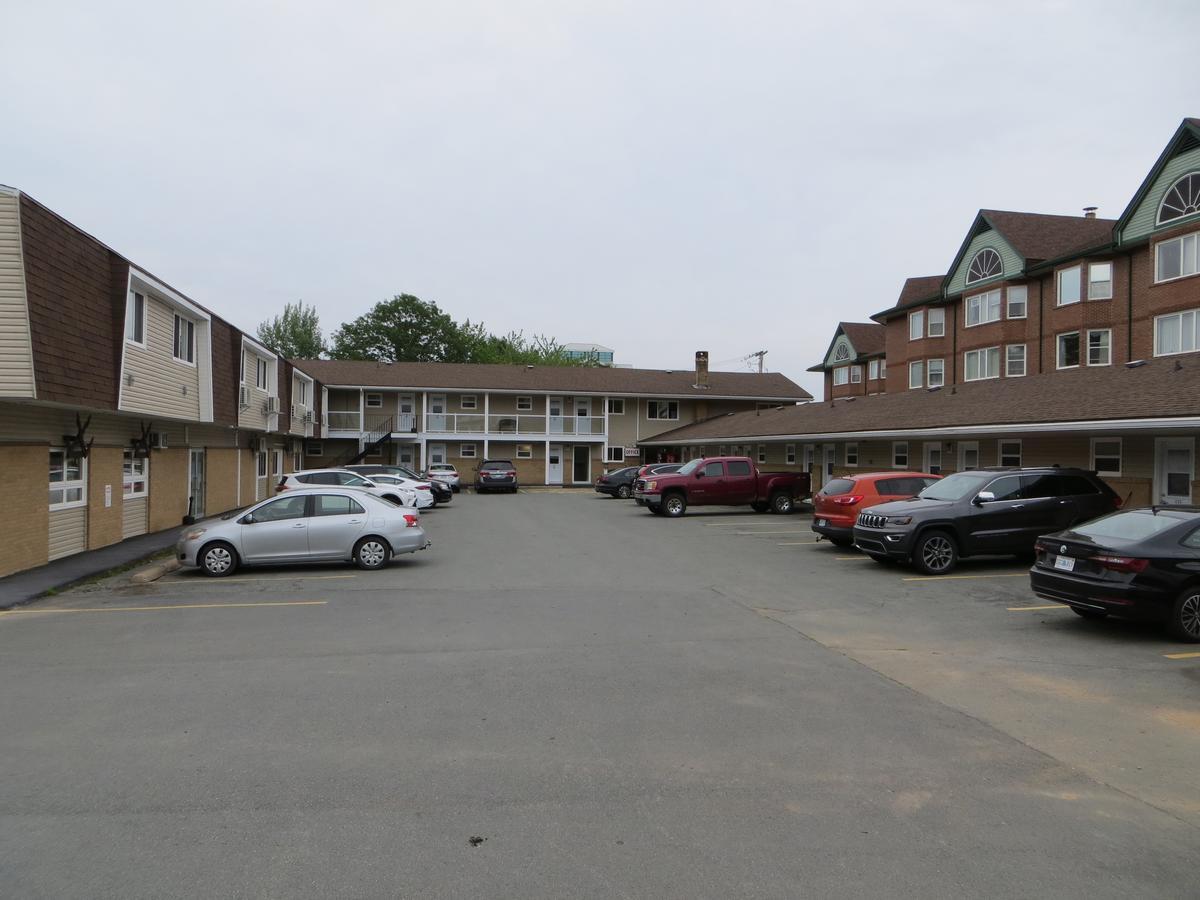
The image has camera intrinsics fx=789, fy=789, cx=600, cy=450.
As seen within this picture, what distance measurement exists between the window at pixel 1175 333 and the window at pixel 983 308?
7.59 m

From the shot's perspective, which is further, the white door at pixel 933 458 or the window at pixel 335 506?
the white door at pixel 933 458

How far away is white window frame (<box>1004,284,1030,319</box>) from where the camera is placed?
31.8m

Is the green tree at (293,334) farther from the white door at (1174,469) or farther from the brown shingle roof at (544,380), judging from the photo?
the white door at (1174,469)

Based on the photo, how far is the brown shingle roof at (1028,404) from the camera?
15758 mm

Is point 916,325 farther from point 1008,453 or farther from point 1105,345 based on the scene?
point 1008,453

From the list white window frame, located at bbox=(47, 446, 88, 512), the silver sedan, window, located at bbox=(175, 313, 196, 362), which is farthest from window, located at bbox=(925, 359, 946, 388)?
white window frame, located at bbox=(47, 446, 88, 512)

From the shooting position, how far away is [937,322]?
3741 cm

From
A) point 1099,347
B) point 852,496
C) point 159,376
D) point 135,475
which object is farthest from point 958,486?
point 1099,347

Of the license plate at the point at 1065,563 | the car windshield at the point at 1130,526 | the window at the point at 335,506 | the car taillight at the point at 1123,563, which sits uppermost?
the car windshield at the point at 1130,526

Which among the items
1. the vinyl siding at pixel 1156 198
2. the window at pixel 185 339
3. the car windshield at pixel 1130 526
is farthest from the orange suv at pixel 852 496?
the vinyl siding at pixel 1156 198

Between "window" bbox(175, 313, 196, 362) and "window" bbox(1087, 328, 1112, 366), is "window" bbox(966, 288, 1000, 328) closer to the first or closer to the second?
"window" bbox(1087, 328, 1112, 366)

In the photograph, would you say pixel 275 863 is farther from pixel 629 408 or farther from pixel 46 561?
pixel 629 408

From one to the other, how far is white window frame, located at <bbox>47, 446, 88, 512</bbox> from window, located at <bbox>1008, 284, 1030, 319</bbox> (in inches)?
1269

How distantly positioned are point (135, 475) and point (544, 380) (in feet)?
102
